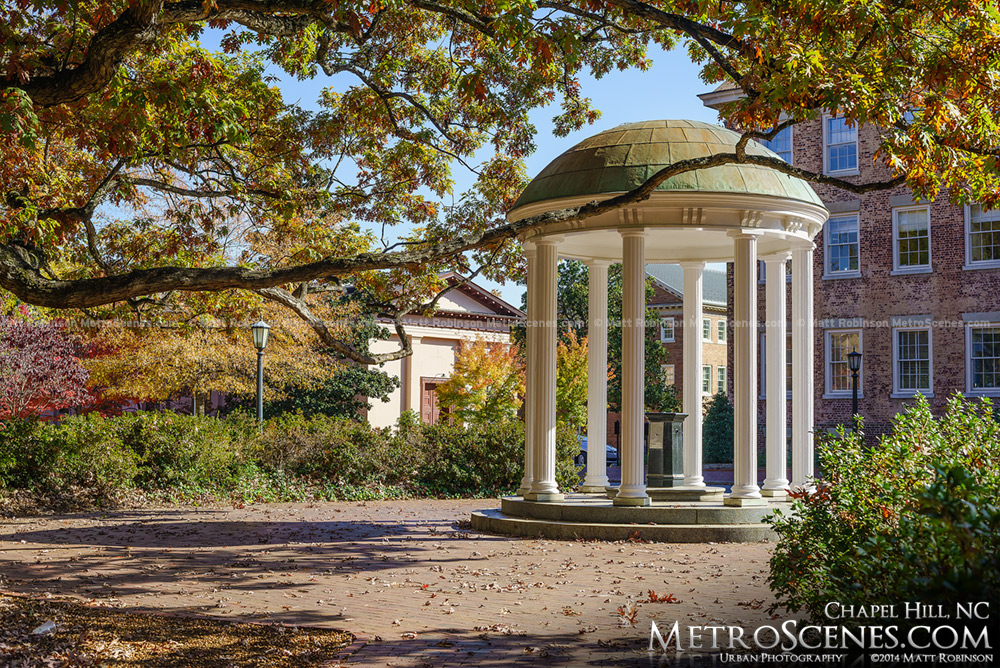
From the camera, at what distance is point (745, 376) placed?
49.3 feet

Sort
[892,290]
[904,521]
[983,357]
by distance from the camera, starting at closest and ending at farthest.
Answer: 1. [904,521]
2. [983,357]
3. [892,290]

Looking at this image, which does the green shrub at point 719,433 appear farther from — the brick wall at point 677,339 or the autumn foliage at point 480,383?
the brick wall at point 677,339

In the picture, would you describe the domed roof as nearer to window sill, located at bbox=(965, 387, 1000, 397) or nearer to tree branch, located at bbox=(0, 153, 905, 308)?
tree branch, located at bbox=(0, 153, 905, 308)

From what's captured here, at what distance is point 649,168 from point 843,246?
23.5 meters

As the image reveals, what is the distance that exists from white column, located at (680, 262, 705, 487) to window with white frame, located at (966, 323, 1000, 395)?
1826 cm

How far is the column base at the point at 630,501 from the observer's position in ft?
48.4

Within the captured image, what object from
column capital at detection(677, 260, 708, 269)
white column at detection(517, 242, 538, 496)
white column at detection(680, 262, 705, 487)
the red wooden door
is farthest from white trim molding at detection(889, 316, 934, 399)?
the red wooden door

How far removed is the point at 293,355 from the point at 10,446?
1391cm

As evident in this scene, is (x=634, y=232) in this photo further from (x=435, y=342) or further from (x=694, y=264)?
(x=435, y=342)

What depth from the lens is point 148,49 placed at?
39.0 ft

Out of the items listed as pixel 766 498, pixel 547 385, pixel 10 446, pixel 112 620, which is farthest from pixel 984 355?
pixel 112 620

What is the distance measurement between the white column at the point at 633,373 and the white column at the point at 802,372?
9.51ft

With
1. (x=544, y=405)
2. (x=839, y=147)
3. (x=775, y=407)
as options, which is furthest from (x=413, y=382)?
(x=775, y=407)

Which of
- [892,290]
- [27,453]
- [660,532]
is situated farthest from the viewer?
[892,290]
